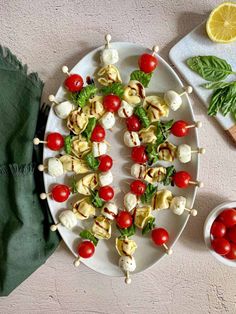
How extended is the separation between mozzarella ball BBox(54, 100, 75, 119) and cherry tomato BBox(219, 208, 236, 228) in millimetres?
655

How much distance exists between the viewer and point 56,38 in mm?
1467

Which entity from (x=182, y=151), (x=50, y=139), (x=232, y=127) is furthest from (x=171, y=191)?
(x=50, y=139)

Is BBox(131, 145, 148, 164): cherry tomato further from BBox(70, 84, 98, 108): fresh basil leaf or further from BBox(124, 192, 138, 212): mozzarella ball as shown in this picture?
BBox(70, 84, 98, 108): fresh basil leaf

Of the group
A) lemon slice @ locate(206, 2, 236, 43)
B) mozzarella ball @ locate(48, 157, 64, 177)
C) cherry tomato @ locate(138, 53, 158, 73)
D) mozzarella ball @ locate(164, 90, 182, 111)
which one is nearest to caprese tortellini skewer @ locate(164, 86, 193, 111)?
mozzarella ball @ locate(164, 90, 182, 111)

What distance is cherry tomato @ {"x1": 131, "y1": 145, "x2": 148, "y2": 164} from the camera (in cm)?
140

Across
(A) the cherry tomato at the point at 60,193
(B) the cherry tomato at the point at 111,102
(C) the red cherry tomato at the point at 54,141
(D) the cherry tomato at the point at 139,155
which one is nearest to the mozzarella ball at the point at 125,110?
(B) the cherry tomato at the point at 111,102

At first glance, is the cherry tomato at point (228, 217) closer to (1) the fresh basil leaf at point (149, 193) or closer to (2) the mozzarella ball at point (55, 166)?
(1) the fresh basil leaf at point (149, 193)

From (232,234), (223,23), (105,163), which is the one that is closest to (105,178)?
(105,163)

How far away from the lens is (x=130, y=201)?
1429mm

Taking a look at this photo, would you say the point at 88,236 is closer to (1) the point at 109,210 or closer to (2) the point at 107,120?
(1) the point at 109,210

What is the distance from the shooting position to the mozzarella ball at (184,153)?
4.55 ft

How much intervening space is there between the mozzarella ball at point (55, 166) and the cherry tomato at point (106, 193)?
6.3 inches

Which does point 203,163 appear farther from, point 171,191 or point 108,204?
point 108,204

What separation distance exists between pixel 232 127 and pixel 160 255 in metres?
0.54
